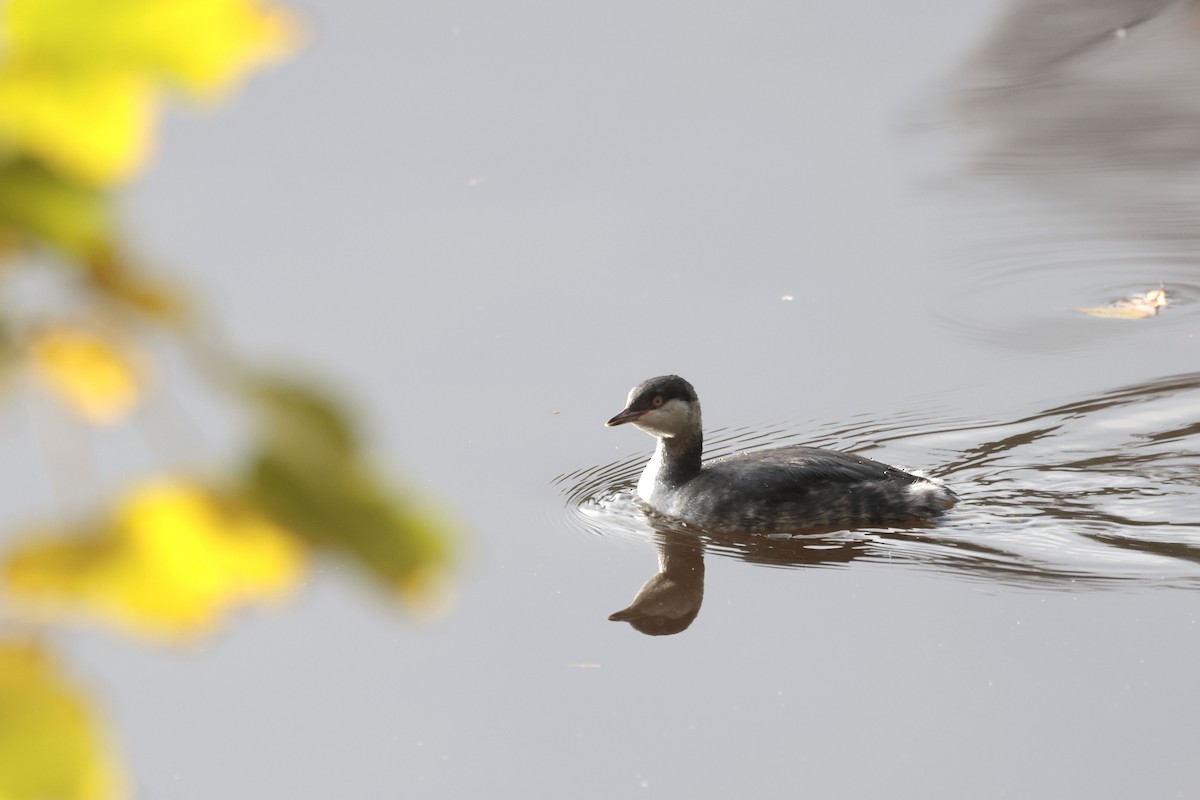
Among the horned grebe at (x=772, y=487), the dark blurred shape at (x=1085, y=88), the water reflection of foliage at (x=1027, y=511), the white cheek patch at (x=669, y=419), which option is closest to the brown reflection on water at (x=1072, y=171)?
the dark blurred shape at (x=1085, y=88)

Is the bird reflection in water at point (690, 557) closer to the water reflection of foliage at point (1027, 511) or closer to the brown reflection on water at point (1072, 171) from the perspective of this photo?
the water reflection of foliage at point (1027, 511)

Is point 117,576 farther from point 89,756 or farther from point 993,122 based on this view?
point 993,122

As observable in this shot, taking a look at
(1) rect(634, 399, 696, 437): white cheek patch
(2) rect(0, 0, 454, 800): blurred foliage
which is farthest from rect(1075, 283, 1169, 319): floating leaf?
(2) rect(0, 0, 454, 800): blurred foliage

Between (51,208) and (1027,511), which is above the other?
(1027,511)

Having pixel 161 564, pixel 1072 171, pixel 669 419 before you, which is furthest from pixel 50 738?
pixel 1072 171

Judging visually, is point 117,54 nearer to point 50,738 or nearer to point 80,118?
point 80,118

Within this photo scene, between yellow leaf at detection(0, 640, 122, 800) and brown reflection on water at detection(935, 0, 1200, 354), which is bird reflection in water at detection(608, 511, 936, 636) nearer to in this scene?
brown reflection on water at detection(935, 0, 1200, 354)
